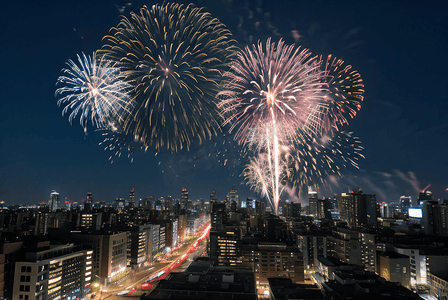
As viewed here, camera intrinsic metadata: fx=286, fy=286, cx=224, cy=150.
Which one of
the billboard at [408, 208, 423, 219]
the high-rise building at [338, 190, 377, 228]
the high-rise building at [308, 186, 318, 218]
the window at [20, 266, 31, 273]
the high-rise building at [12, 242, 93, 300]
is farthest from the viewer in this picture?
the high-rise building at [308, 186, 318, 218]

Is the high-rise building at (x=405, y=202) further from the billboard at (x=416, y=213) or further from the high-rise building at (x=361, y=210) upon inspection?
the high-rise building at (x=361, y=210)

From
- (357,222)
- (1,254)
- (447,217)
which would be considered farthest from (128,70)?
(357,222)

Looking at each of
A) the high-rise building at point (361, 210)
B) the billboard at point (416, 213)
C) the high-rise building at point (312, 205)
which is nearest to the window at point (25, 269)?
the high-rise building at point (361, 210)

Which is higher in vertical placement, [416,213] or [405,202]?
[405,202]

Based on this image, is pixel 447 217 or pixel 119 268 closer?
pixel 119 268

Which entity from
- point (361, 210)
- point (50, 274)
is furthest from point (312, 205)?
point (50, 274)

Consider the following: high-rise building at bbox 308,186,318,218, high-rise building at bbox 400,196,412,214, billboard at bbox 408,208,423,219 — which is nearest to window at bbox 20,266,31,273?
billboard at bbox 408,208,423,219

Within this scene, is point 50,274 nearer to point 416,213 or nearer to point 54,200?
point 416,213

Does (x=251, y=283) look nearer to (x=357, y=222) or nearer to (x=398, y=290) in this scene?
(x=398, y=290)

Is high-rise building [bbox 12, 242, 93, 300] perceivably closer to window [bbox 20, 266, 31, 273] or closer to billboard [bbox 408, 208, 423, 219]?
window [bbox 20, 266, 31, 273]

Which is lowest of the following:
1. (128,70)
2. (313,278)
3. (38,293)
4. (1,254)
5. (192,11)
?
(313,278)

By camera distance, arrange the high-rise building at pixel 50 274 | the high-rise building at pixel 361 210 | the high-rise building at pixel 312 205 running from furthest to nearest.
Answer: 1. the high-rise building at pixel 312 205
2. the high-rise building at pixel 361 210
3. the high-rise building at pixel 50 274
